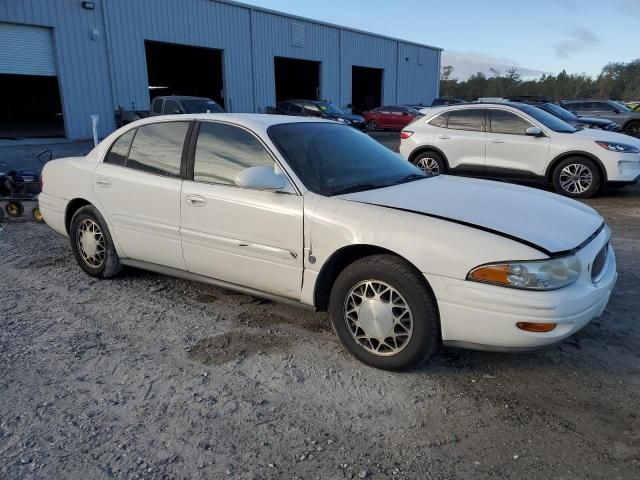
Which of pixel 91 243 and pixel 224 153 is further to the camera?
pixel 91 243

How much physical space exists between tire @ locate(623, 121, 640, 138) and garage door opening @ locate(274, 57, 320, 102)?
1694 cm

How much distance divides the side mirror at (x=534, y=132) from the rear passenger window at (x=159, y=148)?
658cm

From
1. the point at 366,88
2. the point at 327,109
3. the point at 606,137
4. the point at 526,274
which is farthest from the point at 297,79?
the point at 526,274

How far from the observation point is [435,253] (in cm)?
282

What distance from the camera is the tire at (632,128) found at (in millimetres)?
19120

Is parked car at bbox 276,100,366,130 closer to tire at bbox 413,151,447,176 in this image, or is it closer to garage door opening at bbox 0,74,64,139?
tire at bbox 413,151,447,176

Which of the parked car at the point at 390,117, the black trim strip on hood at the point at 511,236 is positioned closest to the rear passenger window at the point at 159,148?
the black trim strip on hood at the point at 511,236

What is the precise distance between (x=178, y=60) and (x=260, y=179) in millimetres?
30753

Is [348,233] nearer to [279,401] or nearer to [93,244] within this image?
[279,401]

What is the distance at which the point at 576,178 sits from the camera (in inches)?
340

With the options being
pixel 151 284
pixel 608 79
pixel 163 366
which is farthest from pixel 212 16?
pixel 608 79

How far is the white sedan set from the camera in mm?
2744

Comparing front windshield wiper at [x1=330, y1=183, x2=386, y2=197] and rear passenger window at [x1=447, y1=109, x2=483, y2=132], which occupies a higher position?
rear passenger window at [x1=447, y1=109, x2=483, y2=132]

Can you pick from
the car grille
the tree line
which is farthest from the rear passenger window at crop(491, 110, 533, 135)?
the tree line
